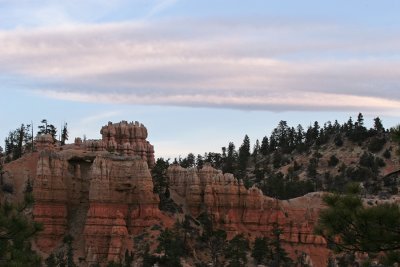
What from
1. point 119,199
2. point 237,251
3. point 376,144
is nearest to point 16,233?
point 237,251

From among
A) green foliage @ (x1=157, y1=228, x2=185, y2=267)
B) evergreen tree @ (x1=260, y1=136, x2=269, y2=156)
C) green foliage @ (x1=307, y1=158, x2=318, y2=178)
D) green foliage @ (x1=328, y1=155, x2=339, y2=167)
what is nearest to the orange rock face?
green foliage @ (x1=157, y1=228, x2=185, y2=267)

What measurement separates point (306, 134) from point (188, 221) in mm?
71050

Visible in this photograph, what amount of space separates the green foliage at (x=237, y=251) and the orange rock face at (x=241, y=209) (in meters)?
4.45

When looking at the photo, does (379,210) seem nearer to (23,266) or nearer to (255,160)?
(23,266)

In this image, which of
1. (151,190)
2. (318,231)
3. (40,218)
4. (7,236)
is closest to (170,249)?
(151,190)

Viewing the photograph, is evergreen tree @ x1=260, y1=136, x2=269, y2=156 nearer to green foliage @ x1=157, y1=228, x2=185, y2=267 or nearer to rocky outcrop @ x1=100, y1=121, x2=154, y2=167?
rocky outcrop @ x1=100, y1=121, x2=154, y2=167

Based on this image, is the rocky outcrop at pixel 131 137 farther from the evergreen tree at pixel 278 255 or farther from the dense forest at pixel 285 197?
the evergreen tree at pixel 278 255

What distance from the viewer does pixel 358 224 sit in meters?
26.0

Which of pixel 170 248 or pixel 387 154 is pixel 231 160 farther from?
pixel 170 248

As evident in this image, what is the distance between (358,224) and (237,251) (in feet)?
194

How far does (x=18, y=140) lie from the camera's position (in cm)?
12656

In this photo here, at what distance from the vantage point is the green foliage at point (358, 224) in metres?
25.7

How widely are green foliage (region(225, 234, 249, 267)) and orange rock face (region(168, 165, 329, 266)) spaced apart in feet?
14.6

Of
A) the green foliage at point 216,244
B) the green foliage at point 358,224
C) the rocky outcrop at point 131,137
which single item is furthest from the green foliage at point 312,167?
the green foliage at point 358,224
